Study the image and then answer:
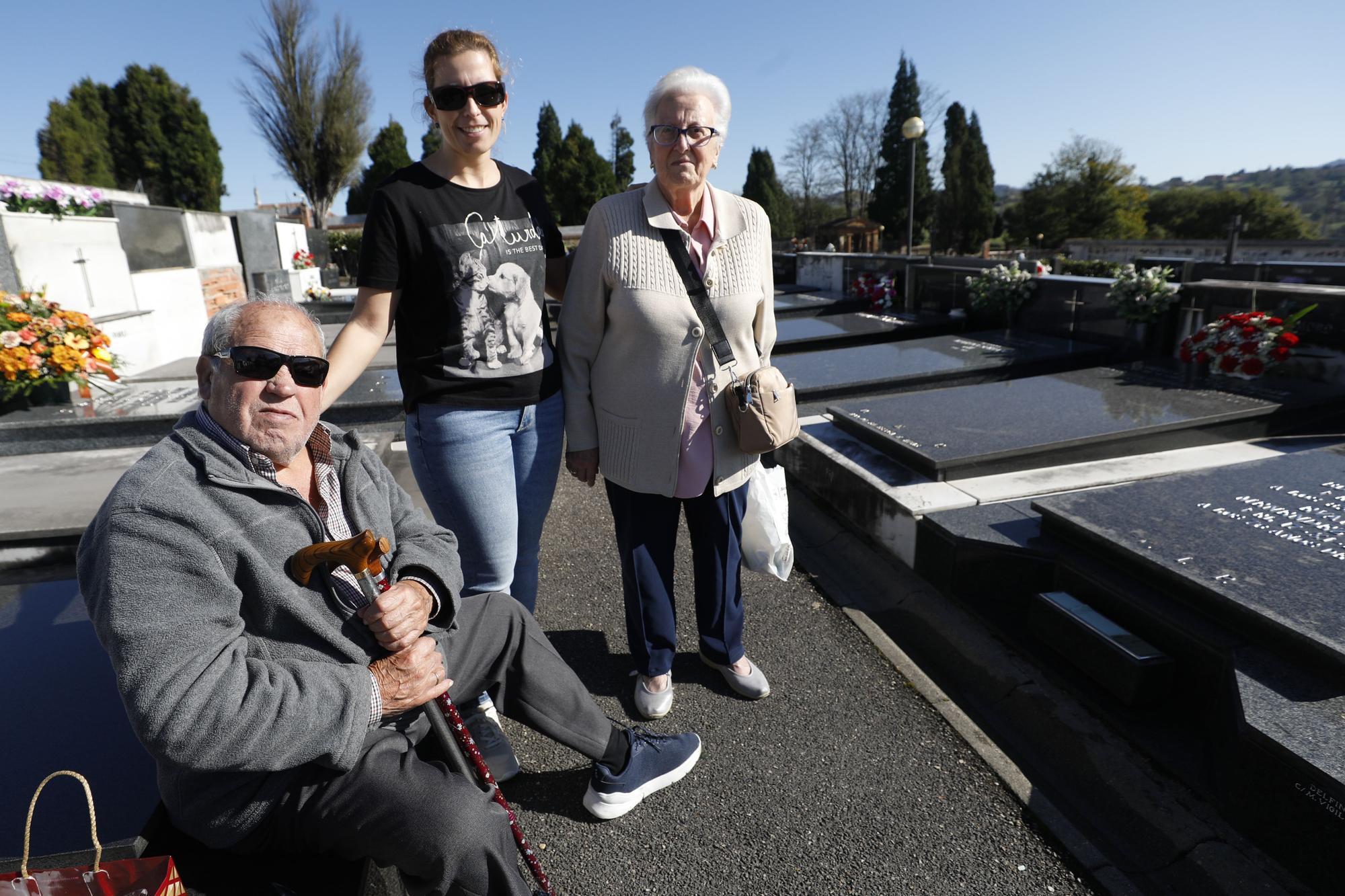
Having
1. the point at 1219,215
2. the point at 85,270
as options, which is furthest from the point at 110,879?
the point at 1219,215

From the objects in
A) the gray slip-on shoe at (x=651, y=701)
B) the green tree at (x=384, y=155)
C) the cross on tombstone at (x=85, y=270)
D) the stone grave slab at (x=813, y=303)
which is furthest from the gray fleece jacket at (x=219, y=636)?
the green tree at (x=384, y=155)

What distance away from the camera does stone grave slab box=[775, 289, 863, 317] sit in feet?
31.4

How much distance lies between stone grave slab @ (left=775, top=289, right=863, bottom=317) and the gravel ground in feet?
21.9

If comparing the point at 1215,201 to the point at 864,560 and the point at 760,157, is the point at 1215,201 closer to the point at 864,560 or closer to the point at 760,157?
the point at 760,157

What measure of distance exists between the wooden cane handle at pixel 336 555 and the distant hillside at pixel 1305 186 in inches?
2127

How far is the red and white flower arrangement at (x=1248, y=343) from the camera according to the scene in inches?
186

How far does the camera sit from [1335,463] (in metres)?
3.35

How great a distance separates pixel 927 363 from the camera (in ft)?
19.5

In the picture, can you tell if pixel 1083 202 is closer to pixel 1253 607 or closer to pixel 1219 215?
pixel 1219 215

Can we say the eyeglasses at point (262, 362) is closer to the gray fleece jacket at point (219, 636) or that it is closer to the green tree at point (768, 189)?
the gray fleece jacket at point (219, 636)

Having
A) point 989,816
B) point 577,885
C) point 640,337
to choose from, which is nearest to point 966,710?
point 989,816

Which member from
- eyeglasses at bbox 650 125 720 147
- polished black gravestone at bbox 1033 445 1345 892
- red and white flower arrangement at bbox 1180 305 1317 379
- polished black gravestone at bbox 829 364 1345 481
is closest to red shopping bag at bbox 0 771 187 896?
eyeglasses at bbox 650 125 720 147

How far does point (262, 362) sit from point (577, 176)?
40.9m

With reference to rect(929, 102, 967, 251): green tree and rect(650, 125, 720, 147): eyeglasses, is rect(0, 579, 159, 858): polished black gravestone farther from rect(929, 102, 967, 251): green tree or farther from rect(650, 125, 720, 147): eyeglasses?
rect(929, 102, 967, 251): green tree
